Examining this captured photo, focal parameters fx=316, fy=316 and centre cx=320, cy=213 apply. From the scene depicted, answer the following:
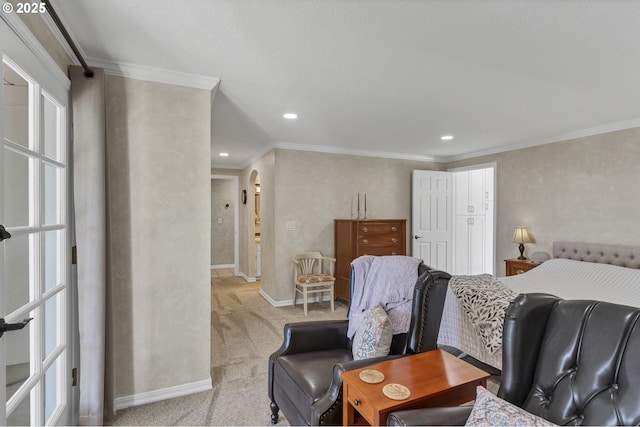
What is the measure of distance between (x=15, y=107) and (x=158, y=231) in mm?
1109

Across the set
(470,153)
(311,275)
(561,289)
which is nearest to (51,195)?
(311,275)

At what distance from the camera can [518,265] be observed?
14.6ft

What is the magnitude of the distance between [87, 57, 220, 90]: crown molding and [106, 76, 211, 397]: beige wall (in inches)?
1.7

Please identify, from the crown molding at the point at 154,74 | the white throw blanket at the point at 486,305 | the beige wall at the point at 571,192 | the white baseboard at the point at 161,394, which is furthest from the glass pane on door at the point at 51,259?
the beige wall at the point at 571,192

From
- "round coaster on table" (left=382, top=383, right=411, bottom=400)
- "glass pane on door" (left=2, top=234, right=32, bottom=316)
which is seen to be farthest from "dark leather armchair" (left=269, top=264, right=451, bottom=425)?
"glass pane on door" (left=2, top=234, right=32, bottom=316)

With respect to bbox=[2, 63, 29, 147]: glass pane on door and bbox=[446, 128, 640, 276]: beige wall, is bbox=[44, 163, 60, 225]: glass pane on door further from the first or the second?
bbox=[446, 128, 640, 276]: beige wall

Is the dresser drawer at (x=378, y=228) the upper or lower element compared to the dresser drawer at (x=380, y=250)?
upper

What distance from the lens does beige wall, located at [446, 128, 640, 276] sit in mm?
3631

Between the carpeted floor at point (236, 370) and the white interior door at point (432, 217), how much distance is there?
1.89 meters

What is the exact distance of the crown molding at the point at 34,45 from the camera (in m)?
1.23

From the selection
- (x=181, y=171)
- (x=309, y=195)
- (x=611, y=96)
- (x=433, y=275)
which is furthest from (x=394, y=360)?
(x=309, y=195)

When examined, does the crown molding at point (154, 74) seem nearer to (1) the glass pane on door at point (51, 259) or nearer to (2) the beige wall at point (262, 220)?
(1) the glass pane on door at point (51, 259)

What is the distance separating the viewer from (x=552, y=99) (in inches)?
114

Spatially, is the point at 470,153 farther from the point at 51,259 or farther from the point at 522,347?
the point at 51,259
